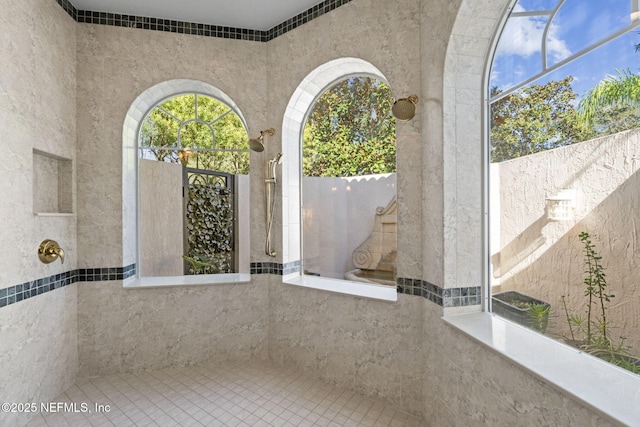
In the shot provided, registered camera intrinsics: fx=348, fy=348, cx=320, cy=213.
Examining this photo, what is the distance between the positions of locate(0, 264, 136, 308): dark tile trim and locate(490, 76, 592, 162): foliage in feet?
9.32

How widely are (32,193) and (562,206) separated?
9.82ft

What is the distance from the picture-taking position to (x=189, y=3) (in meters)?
2.60

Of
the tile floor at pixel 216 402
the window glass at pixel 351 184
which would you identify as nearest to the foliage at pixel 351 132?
the window glass at pixel 351 184

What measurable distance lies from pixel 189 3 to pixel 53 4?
89 cm

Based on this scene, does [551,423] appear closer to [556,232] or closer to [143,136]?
[556,232]

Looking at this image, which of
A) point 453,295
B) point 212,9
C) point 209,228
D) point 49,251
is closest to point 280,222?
point 209,228

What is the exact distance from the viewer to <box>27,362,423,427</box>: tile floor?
84.6 inches

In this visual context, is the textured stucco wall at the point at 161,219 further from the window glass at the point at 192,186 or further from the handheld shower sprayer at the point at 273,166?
the handheld shower sprayer at the point at 273,166

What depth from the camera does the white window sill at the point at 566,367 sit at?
1.09m

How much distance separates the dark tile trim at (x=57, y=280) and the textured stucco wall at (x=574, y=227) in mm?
2743

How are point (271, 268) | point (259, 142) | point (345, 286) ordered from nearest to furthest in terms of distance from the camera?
1. point (345, 286)
2. point (259, 142)
3. point (271, 268)

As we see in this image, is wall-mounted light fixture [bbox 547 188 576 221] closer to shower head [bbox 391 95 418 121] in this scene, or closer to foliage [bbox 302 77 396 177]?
shower head [bbox 391 95 418 121]

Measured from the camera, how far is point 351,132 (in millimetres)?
2762

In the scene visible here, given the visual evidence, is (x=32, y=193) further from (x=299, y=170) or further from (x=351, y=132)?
(x=351, y=132)
